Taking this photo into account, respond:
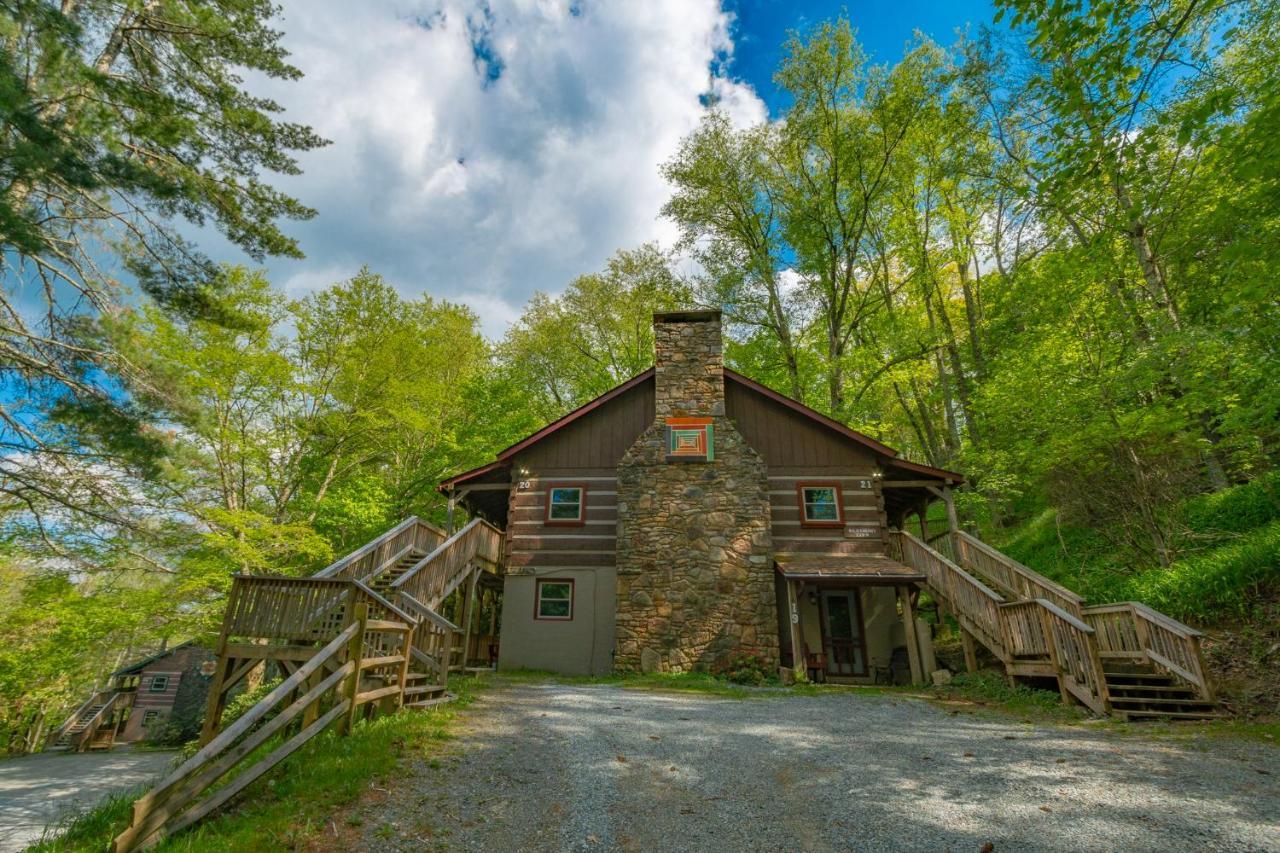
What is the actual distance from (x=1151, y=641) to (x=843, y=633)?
7053 millimetres

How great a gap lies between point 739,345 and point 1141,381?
15257 millimetres

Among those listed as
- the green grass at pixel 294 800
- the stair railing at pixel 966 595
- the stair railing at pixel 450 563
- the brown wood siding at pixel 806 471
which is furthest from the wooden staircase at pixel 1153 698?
the stair railing at pixel 450 563

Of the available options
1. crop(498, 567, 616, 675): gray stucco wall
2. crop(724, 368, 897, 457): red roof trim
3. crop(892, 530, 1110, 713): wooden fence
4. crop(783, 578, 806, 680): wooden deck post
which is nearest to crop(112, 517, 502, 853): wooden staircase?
crop(498, 567, 616, 675): gray stucco wall

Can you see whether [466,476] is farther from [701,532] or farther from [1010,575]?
[1010,575]

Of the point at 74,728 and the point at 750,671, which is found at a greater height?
the point at 750,671

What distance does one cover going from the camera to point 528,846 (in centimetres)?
432

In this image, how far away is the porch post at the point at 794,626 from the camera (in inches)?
526

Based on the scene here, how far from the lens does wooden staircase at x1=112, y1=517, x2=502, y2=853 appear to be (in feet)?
14.0

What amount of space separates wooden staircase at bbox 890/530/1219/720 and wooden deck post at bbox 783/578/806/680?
3.37m

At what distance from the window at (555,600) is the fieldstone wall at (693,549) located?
5.80ft

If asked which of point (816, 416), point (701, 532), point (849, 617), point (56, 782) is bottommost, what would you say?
point (56, 782)

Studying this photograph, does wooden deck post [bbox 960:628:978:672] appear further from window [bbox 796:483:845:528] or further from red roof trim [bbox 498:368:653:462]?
red roof trim [bbox 498:368:653:462]

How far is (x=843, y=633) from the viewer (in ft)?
49.8

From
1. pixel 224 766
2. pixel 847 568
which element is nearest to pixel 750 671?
pixel 847 568
